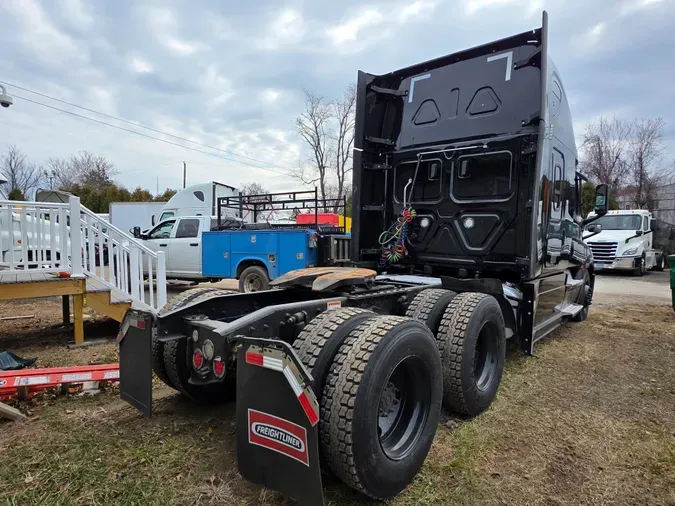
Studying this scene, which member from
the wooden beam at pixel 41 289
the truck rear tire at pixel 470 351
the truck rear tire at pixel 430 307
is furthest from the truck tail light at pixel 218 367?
the wooden beam at pixel 41 289

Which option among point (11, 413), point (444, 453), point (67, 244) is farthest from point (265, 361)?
point (67, 244)

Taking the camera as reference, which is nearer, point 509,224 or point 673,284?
point 509,224

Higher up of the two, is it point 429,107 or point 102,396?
point 429,107

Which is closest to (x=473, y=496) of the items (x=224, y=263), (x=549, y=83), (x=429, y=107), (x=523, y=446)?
(x=523, y=446)

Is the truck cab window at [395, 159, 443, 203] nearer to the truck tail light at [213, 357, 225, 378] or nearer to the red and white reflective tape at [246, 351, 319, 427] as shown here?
the truck tail light at [213, 357, 225, 378]

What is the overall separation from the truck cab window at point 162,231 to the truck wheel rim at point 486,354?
31.7 ft

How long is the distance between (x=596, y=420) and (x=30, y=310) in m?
9.20

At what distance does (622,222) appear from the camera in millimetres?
16875

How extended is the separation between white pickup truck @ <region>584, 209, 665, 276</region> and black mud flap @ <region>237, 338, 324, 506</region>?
15756 millimetres

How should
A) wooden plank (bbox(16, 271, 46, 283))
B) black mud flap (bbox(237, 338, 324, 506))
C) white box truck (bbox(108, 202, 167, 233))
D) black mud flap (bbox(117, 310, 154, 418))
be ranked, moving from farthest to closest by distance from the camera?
white box truck (bbox(108, 202, 167, 233)), wooden plank (bbox(16, 271, 46, 283)), black mud flap (bbox(117, 310, 154, 418)), black mud flap (bbox(237, 338, 324, 506))

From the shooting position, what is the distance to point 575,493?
2.40 metres

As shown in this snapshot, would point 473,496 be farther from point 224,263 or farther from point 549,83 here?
point 224,263

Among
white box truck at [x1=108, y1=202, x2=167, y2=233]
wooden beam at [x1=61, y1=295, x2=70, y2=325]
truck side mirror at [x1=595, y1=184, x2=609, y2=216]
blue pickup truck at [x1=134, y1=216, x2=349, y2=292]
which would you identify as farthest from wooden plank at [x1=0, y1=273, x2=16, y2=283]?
white box truck at [x1=108, y1=202, x2=167, y2=233]

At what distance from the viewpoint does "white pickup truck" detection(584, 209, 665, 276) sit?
610 inches
